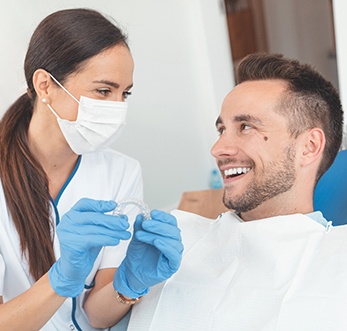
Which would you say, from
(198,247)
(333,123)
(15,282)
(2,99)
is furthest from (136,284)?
(2,99)

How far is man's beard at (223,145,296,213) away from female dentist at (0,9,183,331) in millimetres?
226

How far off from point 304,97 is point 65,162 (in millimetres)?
675

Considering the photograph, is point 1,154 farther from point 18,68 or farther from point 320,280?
point 18,68

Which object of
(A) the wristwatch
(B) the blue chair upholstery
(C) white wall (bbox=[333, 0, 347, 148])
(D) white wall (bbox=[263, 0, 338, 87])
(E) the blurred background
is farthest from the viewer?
(D) white wall (bbox=[263, 0, 338, 87])

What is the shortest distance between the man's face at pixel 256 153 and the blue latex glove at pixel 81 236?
1.08 ft

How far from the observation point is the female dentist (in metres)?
1.27

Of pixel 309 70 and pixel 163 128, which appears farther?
pixel 163 128

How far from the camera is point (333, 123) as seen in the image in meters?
1.38

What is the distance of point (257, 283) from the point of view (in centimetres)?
116

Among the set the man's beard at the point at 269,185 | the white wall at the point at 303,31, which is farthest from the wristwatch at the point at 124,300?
the white wall at the point at 303,31

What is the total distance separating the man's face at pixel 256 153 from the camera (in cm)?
126

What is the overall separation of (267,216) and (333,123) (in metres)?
0.31

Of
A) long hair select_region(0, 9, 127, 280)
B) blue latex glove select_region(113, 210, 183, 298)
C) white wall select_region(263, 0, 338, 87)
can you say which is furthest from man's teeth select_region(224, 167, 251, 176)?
white wall select_region(263, 0, 338, 87)

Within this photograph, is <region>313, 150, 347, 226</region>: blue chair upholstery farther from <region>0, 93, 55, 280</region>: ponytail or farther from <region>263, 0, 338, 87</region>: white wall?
<region>263, 0, 338, 87</region>: white wall
